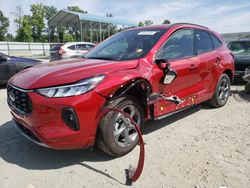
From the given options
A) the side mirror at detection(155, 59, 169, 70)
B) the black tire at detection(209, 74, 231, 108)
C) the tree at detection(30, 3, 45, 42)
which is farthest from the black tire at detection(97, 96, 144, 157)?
the tree at detection(30, 3, 45, 42)

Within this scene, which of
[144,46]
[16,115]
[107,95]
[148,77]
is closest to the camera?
[107,95]

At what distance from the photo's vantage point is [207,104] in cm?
595

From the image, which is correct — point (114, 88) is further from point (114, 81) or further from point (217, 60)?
point (217, 60)

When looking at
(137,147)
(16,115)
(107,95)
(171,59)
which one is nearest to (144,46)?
(171,59)

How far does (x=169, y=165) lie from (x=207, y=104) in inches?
120

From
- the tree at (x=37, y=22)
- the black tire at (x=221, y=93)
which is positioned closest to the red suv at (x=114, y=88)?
the black tire at (x=221, y=93)

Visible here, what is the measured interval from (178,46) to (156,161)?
1985 mm

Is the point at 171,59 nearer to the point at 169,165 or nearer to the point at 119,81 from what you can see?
the point at 119,81

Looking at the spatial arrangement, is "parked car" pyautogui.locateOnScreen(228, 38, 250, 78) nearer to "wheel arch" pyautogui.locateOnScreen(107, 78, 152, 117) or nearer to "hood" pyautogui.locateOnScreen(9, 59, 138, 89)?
"wheel arch" pyautogui.locateOnScreen(107, 78, 152, 117)

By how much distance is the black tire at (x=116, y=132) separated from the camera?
3.20 m

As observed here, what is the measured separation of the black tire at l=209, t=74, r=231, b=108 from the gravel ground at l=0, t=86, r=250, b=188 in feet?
3.32

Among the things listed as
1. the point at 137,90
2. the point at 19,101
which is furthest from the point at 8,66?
the point at 137,90

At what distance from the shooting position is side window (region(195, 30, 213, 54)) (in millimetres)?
4896

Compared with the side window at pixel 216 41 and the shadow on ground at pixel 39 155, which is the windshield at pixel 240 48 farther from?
the shadow on ground at pixel 39 155
